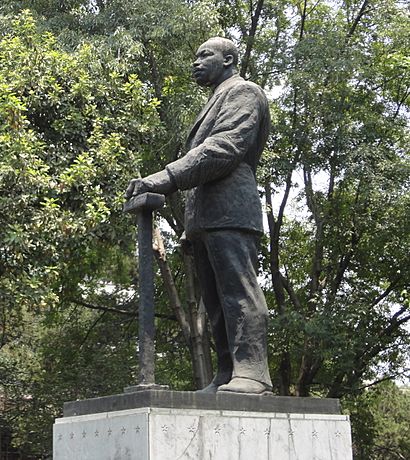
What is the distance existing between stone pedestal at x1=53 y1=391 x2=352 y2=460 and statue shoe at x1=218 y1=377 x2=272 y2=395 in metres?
0.10

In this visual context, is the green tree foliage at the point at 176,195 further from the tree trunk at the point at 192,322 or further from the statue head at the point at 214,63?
the statue head at the point at 214,63

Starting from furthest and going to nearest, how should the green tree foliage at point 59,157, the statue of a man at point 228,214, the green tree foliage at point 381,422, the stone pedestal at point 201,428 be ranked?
the green tree foliage at point 381,422
the green tree foliage at point 59,157
the statue of a man at point 228,214
the stone pedestal at point 201,428

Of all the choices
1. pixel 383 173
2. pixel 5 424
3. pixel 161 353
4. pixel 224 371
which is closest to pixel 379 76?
pixel 383 173

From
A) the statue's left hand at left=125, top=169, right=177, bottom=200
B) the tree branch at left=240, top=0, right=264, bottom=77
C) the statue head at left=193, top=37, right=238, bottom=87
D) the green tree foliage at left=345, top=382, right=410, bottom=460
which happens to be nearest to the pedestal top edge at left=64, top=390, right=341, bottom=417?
the statue's left hand at left=125, top=169, right=177, bottom=200

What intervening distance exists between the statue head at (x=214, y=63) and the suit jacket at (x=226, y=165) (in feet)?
0.56

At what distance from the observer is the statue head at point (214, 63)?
6363 mm

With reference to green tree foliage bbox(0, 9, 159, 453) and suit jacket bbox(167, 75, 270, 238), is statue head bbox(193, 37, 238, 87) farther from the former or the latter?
green tree foliage bbox(0, 9, 159, 453)

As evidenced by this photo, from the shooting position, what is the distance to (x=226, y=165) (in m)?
5.91

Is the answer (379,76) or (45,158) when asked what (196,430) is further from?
(379,76)

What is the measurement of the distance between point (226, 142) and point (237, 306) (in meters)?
1.06

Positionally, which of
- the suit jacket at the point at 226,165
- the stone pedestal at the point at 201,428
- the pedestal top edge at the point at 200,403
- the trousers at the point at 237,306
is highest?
the suit jacket at the point at 226,165

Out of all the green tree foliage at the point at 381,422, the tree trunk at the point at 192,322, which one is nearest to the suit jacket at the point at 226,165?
the tree trunk at the point at 192,322

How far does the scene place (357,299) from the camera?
59.2ft

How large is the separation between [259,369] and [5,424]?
17578 mm
